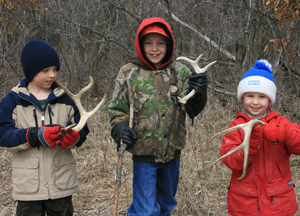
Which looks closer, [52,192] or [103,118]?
[52,192]

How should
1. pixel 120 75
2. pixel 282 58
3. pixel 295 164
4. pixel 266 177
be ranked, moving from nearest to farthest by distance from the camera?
pixel 266 177 → pixel 120 75 → pixel 295 164 → pixel 282 58

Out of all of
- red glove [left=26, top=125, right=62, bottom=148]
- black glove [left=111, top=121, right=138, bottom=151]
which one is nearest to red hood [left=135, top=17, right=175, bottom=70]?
black glove [left=111, top=121, right=138, bottom=151]

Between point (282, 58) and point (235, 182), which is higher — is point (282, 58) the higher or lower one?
the higher one

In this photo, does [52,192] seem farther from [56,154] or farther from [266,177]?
[266,177]

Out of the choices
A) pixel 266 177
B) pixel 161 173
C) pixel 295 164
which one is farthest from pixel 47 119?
pixel 295 164

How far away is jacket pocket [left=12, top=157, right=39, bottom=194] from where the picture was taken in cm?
258

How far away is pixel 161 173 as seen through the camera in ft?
9.54

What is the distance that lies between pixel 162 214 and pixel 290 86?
5360mm

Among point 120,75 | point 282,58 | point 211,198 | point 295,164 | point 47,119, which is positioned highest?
point 282,58

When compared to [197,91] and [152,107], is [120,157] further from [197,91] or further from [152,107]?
[197,91]

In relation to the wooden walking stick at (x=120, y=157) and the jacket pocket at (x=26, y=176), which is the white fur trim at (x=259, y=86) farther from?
the jacket pocket at (x=26, y=176)

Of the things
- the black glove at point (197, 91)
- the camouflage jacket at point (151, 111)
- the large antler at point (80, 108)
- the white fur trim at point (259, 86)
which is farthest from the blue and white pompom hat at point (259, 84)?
the large antler at point (80, 108)

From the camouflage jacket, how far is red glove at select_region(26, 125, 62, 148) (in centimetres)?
50

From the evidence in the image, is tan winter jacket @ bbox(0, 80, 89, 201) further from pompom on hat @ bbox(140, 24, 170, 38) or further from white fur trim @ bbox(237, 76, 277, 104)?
white fur trim @ bbox(237, 76, 277, 104)
